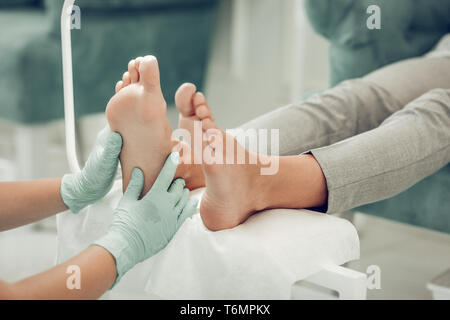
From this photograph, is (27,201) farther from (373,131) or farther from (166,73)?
(166,73)

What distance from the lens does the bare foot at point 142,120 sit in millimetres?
823

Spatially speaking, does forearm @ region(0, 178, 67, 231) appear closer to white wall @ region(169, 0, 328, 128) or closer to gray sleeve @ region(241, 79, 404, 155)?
gray sleeve @ region(241, 79, 404, 155)

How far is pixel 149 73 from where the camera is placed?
2.66 ft

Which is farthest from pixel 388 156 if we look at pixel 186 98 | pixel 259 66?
pixel 259 66

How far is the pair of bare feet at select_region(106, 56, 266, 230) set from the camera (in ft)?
2.59

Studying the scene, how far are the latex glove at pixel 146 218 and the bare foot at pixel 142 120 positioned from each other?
0.02 meters

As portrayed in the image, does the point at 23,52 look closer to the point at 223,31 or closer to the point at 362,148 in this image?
the point at 223,31

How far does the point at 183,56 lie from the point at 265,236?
1.38m

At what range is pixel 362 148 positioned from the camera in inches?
34.7

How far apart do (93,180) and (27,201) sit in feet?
0.38

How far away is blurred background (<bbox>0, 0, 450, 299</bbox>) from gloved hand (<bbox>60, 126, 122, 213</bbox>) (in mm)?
556

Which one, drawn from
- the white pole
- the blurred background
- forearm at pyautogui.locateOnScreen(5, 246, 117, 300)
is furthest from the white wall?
forearm at pyautogui.locateOnScreen(5, 246, 117, 300)
